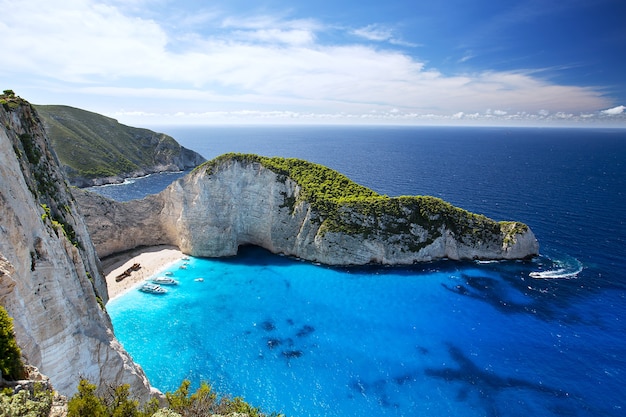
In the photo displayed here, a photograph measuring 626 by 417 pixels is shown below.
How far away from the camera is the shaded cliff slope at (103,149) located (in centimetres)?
11294

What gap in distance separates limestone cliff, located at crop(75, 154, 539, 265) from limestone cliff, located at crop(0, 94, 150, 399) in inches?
1238

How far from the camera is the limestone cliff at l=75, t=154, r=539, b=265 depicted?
5441 cm

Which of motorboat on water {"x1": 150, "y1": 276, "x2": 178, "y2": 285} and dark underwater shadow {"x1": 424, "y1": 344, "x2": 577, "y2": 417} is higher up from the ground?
motorboat on water {"x1": 150, "y1": 276, "x2": 178, "y2": 285}

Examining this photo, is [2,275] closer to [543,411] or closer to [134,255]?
[543,411]

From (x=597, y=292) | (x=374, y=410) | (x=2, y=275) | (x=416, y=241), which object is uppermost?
(x=2, y=275)

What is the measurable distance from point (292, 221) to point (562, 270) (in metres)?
42.8

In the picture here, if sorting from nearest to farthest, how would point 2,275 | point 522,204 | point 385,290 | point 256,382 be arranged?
point 2,275
point 256,382
point 385,290
point 522,204

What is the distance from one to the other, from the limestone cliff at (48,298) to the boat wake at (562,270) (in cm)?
5324

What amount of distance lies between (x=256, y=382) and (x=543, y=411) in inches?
979

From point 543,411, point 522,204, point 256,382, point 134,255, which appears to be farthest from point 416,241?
point 134,255

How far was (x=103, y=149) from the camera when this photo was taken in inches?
5000

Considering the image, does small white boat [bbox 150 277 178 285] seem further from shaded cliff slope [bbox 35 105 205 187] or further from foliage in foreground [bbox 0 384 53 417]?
shaded cliff slope [bbox 35 105 205 187]

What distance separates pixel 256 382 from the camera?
31078 mm

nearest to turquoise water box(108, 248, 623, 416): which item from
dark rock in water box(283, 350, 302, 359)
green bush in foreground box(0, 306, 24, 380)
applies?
dark rock in water box(283, 350, 302, 359)
